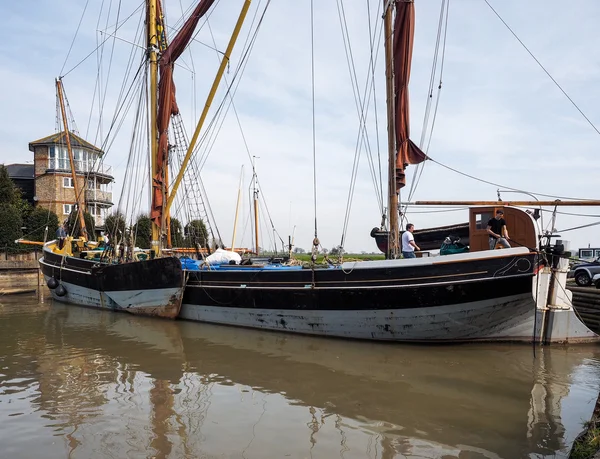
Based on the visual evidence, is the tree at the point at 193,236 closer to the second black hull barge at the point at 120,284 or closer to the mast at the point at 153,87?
the mast at the point at 153,87

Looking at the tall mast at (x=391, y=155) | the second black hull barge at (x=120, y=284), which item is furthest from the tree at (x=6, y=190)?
the tall mast at (x=391, y=155)

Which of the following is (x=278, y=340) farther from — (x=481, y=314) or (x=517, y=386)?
(x=517, y=386)

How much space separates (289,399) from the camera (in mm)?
7906

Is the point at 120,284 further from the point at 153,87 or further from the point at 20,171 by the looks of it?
the point at 20,171

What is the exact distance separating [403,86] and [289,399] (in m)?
9.51

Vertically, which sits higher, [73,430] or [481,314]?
[481,314]

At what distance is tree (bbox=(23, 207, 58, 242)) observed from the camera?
36.6m

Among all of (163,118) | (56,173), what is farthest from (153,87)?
(56,173)

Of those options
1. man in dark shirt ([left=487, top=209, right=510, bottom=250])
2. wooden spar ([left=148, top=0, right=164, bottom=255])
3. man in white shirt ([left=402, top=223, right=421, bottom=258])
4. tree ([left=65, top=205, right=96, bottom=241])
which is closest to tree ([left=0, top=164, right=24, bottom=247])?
tree ([left=65, top=205, right=96, bottom=241])

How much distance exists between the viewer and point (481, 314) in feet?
36.6

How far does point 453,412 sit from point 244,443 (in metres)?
3.22

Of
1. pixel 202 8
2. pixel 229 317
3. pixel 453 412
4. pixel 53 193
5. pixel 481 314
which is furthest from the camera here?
pixel 53 193

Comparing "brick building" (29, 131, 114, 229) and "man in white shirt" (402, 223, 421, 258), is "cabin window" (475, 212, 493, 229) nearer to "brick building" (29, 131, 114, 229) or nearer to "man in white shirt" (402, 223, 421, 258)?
"man in white shirt" (402, 223, 421, 258)

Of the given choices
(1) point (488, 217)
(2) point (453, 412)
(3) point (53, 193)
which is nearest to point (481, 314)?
(1) point (488, 217)
